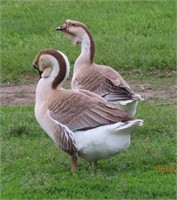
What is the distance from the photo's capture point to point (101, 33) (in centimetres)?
1497

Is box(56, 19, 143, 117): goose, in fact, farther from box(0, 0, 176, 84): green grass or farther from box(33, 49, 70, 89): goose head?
box(0, 0, 176, 84): green grass

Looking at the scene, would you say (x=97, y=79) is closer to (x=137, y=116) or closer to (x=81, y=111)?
(x=137, y=116)

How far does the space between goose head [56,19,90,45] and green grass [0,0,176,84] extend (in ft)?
10.3

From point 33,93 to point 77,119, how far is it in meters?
4.66

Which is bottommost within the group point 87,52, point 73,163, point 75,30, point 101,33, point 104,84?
point 101,33

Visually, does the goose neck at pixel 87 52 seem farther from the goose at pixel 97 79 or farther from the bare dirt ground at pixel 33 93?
the bare dirt ground at pixel 33 93

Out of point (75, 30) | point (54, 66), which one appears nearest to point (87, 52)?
point (75, 30)

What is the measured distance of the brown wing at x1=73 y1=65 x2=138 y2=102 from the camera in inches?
350

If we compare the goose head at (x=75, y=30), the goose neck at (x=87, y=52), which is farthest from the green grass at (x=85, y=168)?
the goose head at (x=75, y=30)

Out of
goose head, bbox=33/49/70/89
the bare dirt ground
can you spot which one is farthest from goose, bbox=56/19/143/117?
the bare dirt ground

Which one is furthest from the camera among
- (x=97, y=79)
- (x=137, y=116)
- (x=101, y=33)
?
(x=101, y=33)

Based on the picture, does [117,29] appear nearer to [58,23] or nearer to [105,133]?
[58,23]

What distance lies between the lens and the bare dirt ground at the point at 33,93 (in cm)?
1142

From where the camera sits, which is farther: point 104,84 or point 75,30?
point 75,30
